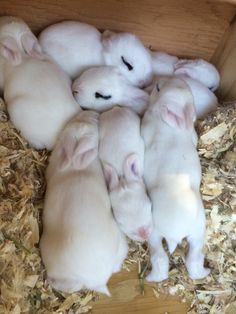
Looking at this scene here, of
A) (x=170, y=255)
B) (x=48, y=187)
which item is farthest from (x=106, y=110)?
(x=170, y=255)

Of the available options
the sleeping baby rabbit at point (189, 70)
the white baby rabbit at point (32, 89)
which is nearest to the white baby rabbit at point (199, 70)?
the sleeping baby rabbit at point (189, 70)

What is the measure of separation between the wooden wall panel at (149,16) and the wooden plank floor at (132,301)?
2.83ft

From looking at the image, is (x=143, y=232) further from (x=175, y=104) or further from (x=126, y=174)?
(x=175, y=104)

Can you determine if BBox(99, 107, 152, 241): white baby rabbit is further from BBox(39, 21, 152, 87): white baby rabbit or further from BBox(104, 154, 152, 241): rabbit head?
BBox(39, 21, 152, 87): white baby rabbit

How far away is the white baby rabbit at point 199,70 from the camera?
2455 millimetres

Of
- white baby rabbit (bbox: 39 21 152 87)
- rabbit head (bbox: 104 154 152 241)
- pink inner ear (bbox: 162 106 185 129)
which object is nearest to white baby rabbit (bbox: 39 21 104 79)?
white baby rabbit (bbox: 39 21 152 87)

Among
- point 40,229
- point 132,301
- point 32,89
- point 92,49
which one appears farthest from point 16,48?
point 132,301

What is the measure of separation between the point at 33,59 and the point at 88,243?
2.27 ft

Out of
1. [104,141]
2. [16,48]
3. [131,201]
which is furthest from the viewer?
[16,48]

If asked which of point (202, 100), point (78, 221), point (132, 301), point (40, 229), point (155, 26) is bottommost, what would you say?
point (132, 301)

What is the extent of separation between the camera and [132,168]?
2066mm

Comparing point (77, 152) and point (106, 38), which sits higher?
point (106, 38)

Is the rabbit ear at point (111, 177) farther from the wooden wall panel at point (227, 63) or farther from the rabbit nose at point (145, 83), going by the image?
the wooden wall panel at point (227, 63)

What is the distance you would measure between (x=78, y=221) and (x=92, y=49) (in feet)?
2.32
